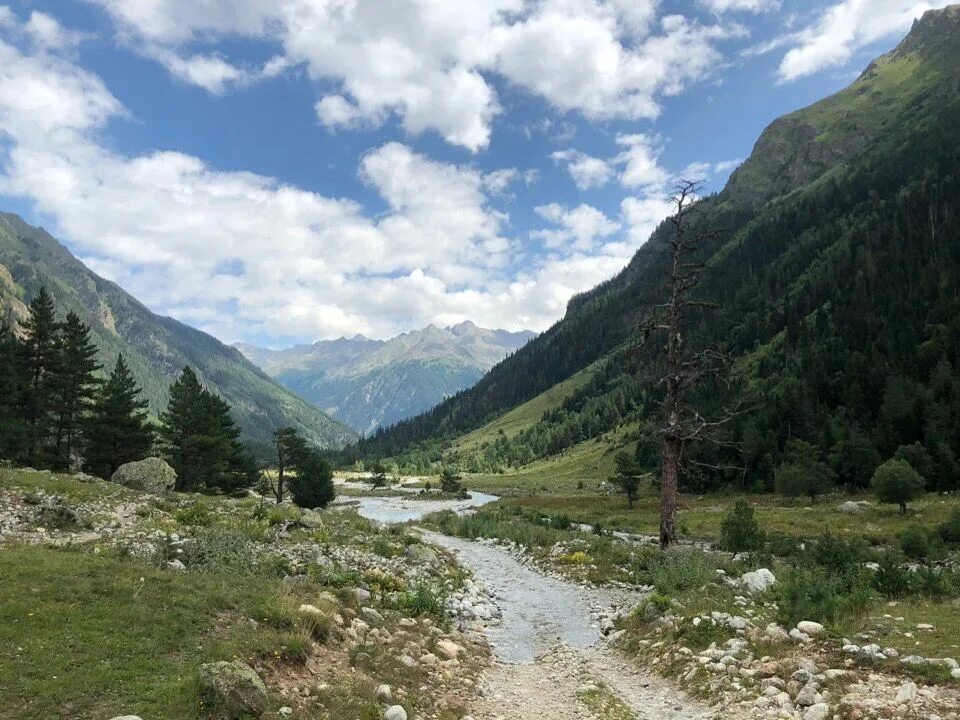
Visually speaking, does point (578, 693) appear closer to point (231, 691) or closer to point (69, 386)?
point (231, 691)

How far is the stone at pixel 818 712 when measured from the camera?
8.64 meters

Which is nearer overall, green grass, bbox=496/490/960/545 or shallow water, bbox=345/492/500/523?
green grass, bbox=496/490/960/545

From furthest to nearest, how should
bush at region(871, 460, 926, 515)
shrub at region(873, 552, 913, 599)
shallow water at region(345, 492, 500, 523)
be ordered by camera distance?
shallow water at region(345, 492, 500, 523)
bush at region(871, 460, 926, 515)
shrub at region(873, 552, 913, 599)

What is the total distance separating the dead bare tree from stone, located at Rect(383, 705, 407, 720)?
56.9ft

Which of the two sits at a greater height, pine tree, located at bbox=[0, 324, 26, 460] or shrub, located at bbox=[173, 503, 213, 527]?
pine tree, located at bbox=[0, 324, 26, 460]

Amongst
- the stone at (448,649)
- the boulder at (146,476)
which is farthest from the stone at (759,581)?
the boulder at (146,476)

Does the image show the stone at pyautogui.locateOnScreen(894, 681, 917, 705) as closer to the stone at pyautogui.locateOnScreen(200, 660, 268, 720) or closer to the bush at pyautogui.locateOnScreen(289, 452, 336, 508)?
the stone at pyautogui.locateOnScreen(200, 660, 268, 720)

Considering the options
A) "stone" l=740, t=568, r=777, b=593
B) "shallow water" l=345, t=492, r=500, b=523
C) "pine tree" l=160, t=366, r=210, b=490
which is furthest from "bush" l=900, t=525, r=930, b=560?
"pine tree" l=160, t=366, r=210, b=490

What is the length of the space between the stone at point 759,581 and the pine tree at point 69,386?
55752 millimetres

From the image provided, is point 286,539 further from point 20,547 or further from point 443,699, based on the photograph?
point 443,699

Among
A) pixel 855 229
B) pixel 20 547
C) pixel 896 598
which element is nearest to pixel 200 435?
pixel 20 547

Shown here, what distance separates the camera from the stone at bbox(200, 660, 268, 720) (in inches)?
310

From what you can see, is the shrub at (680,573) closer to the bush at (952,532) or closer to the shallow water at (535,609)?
the shallow water at (535,609)

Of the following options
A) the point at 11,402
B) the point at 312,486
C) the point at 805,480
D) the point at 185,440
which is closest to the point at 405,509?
the point at 312,486
